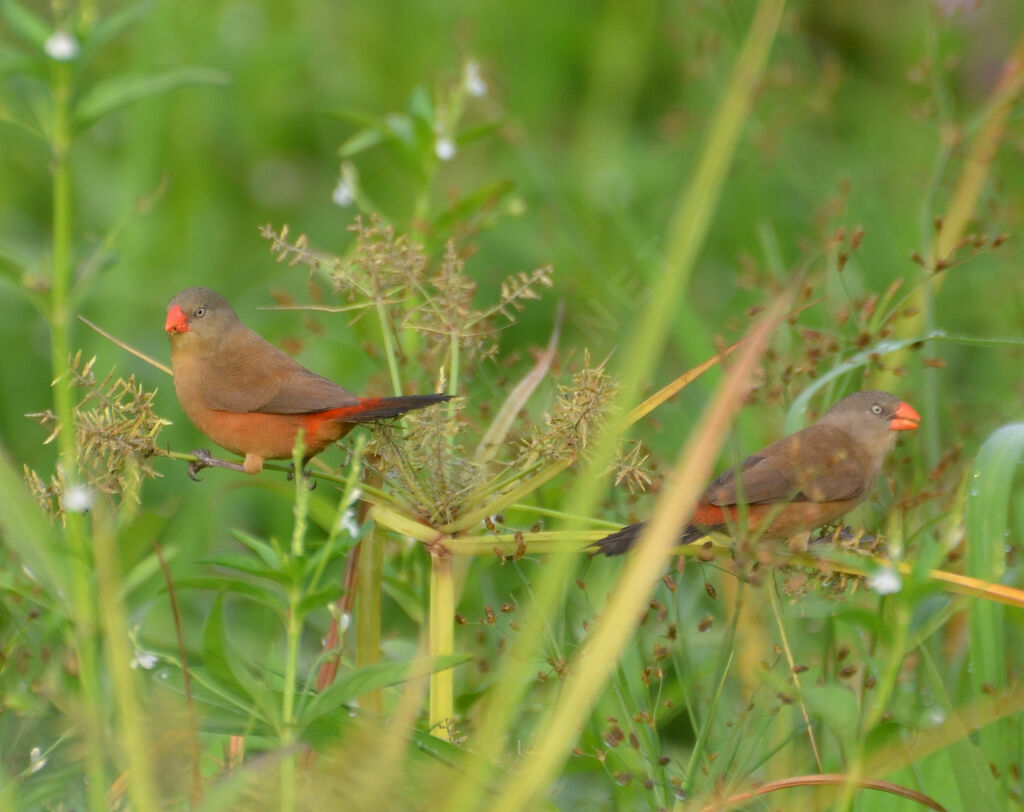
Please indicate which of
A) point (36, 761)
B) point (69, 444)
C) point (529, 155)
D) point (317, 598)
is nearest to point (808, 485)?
point (317, 598)

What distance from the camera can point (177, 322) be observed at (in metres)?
2.84

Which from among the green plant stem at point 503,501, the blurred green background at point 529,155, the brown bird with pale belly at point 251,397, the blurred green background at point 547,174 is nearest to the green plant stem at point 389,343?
the brown bird with pale belly at point 251,397

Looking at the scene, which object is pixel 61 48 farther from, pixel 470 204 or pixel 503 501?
pixel 503 501

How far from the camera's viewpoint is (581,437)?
2.11 m

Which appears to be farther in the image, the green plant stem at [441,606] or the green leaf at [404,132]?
the green leaf at [404,132]

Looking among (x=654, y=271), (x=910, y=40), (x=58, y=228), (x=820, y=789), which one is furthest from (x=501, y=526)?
(x=910, y=40)

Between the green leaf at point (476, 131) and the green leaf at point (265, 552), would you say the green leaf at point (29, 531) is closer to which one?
the green leaf at point (265, 552)

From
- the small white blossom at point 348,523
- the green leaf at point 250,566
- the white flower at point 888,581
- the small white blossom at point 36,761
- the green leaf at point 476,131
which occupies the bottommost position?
the small white blossom at point 36,761

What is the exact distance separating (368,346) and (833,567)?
1.08m

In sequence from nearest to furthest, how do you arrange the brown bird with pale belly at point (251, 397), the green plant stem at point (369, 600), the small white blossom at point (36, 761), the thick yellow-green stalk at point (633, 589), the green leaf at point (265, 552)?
1. the thick yellow-green stalk at point (633, 589)
2. the green leaf at point (265, 552)
3. the small white blossom at point (36, 761)
4. the green plant stem at point (369, 600)
5. the brown bird with pale belly at point (251, 397)

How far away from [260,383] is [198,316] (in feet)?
1.15

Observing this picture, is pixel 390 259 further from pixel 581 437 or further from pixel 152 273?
pixel 152 273

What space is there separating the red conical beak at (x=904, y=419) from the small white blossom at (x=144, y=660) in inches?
62.7

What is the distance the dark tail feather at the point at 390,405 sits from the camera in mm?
2178
